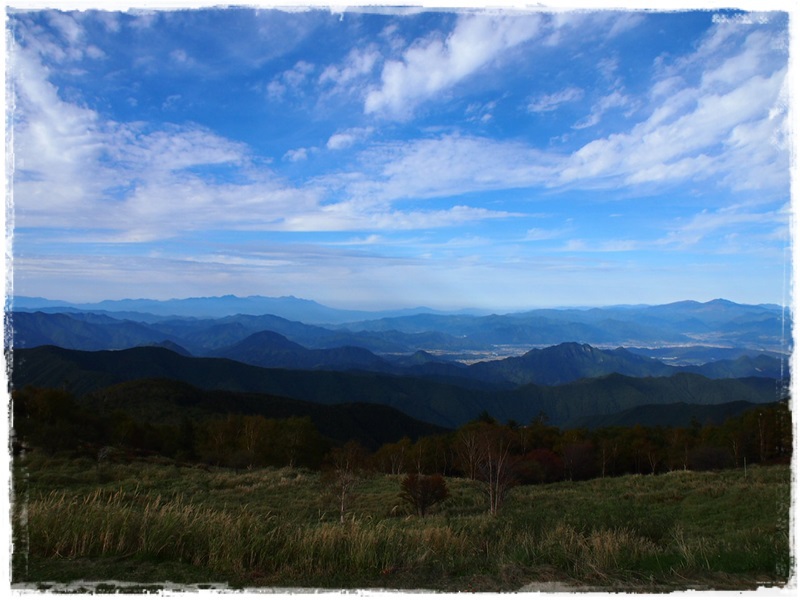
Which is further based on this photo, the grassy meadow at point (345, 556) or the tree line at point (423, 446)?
the tree line at point (423, 446)

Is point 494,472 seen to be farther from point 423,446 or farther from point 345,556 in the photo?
point 423,446

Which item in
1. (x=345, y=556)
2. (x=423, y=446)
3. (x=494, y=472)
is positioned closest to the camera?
(x=345, y=556)

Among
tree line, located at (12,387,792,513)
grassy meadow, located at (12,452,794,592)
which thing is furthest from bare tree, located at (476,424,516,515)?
tree line, located at (12,387,792,513)

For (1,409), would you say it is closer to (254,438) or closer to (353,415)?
(254,438)

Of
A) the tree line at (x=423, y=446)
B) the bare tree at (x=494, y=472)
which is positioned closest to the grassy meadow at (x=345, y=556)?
the bare tree at (x=494, y=472)

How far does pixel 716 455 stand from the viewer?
43688 mm

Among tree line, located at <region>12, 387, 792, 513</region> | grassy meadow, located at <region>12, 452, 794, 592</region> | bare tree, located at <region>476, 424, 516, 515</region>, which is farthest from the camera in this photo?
tree line, located at <region>12, 387, 792, 513</region>

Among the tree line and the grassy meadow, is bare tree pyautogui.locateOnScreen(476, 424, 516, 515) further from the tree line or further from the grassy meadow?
the tree line

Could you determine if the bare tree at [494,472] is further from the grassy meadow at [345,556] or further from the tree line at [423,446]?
the tree line at [423,446]

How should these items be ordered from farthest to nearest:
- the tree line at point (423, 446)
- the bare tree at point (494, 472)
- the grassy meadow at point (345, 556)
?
1. the tree line at point (423, 446)
2. the bare tree at point (494, 472)
3. the grassy meadow at point (345, 556)

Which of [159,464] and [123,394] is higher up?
[159,464]

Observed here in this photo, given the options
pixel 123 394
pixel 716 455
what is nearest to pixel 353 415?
pixel 123 394

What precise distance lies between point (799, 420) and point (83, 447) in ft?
102

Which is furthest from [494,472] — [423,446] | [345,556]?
[423,446]
